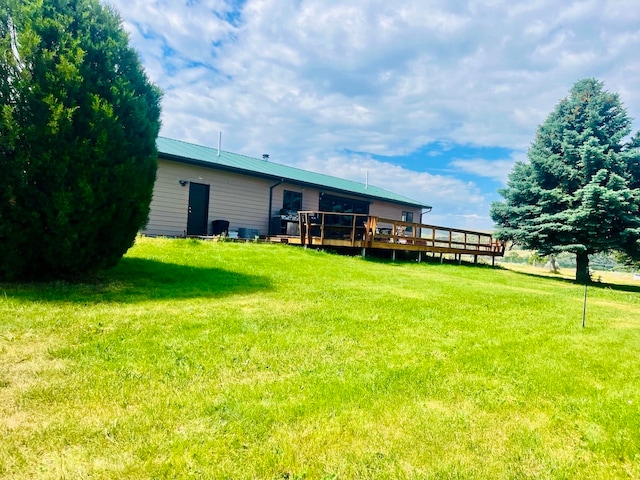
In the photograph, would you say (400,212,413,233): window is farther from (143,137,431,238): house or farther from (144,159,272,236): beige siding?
(144,159,272,236): beige siding

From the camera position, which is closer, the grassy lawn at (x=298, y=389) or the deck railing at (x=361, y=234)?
the grassy lawn at (x=298, y=389)

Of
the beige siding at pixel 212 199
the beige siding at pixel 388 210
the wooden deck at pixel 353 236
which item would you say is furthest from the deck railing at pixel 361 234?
the beige siding at pixel 388 210

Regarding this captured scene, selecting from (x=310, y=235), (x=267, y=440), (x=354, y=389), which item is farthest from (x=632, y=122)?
(x=267, y=440)

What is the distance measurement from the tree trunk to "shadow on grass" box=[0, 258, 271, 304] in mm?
13616

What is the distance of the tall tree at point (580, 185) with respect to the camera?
13.2 m

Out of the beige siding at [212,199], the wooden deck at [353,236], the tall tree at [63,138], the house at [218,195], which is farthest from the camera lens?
the wooden deck at [353,236]

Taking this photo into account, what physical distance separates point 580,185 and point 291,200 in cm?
1183

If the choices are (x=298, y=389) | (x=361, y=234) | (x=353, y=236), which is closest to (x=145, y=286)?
(x=298, y=389)

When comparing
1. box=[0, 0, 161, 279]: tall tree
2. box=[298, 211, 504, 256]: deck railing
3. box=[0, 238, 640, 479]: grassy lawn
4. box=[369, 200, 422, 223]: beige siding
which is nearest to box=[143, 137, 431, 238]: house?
box=[298, 211, 504, 256]: deck railing

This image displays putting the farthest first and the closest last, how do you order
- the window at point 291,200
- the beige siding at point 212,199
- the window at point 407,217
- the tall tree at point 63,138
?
the window at point 407,217
the window at point 291,200
the beige siding at point 212,199
the tall tree at point 63,138

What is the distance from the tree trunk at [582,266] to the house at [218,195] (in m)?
10.8

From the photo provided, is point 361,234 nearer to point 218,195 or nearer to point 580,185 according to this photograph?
point 218,195

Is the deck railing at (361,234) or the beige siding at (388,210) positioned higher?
the beige siding at (388,210)

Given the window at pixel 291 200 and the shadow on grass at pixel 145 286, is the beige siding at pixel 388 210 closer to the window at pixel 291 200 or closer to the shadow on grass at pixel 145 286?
the window at pixel 291 200
